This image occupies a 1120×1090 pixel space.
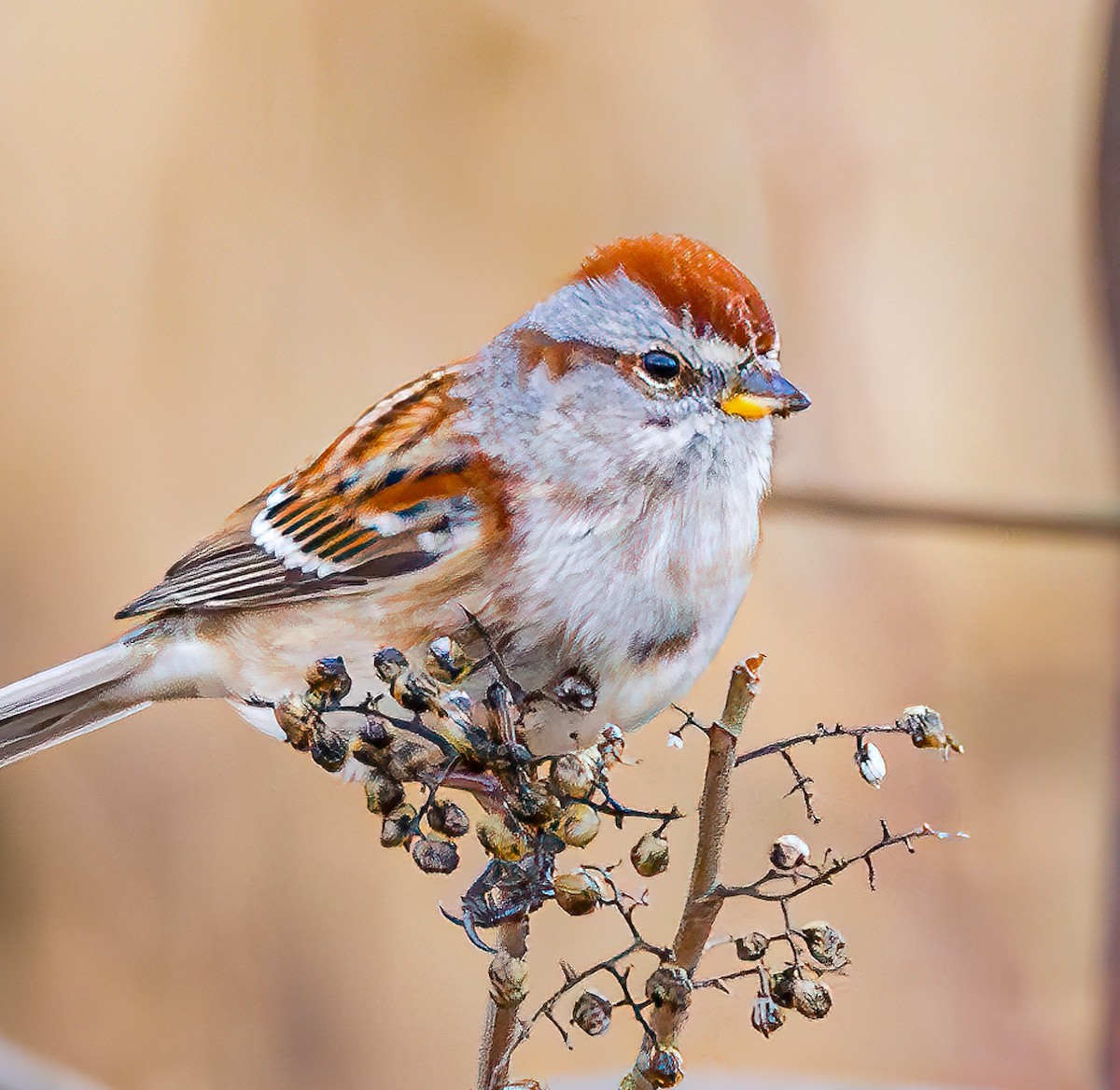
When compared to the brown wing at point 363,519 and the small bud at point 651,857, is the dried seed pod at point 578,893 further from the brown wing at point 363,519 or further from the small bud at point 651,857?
the brown wing at point 363,519

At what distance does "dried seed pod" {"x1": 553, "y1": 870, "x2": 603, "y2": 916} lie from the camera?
0.49 meters

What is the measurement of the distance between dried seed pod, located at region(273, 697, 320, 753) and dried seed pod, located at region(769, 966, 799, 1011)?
224 mm

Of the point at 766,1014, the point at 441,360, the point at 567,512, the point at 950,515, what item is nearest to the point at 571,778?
the point at 766,1014

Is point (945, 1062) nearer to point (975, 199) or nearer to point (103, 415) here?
point (975, 199)

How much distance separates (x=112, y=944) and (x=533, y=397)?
2.87 feet

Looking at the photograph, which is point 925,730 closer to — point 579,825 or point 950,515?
point 579,825

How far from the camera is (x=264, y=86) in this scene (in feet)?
4.61

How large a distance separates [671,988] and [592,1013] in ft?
0.13

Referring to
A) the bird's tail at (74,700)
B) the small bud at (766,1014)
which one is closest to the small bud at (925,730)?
the small bud at (766,1014)

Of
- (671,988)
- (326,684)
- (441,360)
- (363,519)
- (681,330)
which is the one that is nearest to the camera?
(671,988)

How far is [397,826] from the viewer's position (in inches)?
21.0

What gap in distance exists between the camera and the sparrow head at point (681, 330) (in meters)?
0.69

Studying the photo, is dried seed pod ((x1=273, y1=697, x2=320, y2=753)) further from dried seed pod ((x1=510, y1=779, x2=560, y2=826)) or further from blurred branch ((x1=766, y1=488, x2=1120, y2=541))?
blurred branch ((x1=766, y1=488, x2=1120, y2=541))

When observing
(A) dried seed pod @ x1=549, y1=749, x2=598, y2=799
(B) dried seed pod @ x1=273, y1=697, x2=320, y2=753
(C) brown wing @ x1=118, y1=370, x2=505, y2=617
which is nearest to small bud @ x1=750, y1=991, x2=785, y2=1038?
(A) dried seed pod @ x1=549, y1=749, x2=598, y2=799
